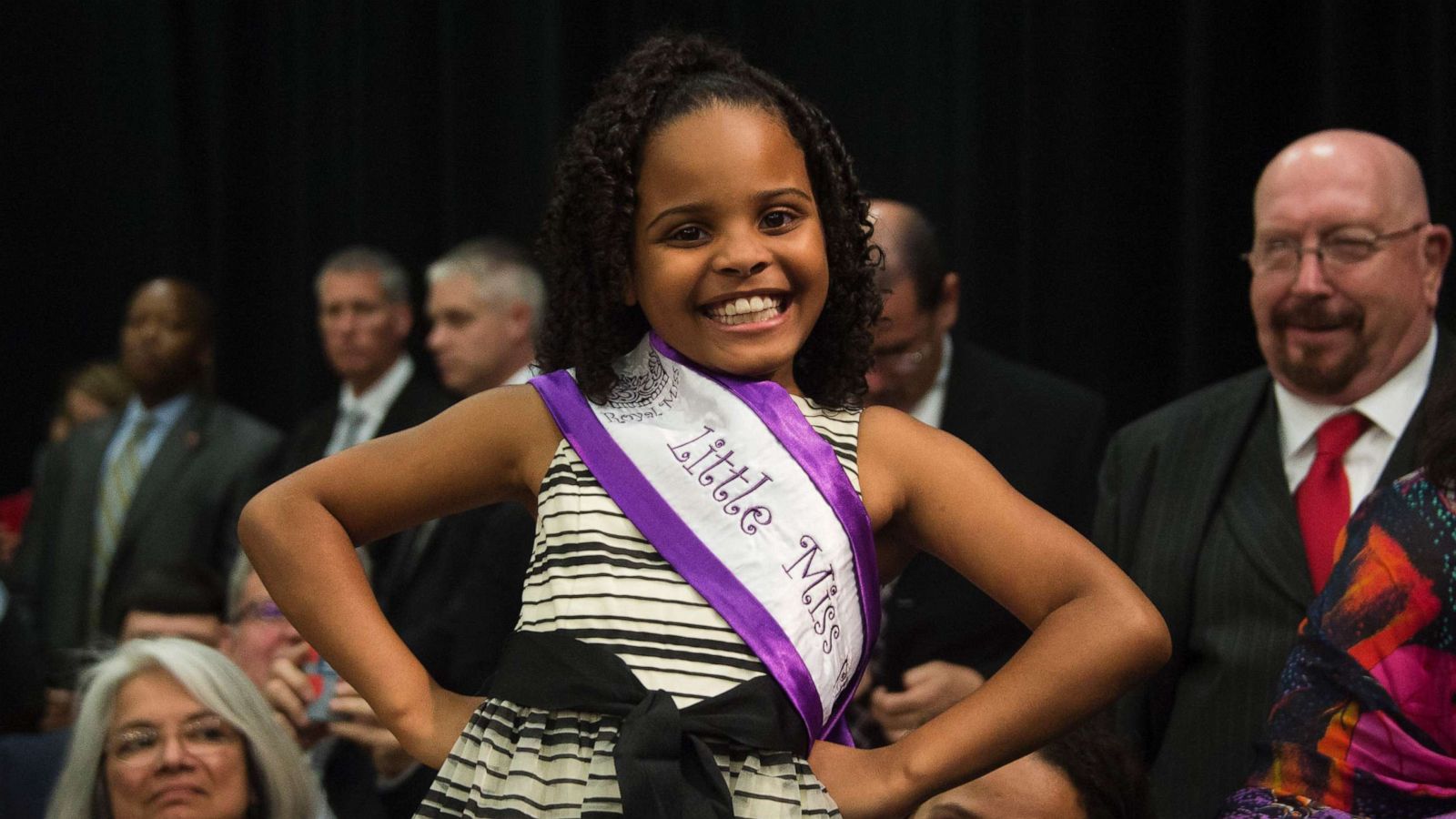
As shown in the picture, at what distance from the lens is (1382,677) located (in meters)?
1.54

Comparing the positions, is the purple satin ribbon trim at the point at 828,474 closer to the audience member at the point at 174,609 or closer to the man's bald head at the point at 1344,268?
the man's bald head at the point at 1344,268

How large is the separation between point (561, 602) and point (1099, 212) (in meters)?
2.49

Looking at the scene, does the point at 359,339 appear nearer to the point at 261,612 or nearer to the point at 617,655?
the point at 261,612

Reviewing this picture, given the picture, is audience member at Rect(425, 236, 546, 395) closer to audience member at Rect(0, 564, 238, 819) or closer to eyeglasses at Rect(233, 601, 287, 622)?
audience member at Rect(0, 564, 238, 819)

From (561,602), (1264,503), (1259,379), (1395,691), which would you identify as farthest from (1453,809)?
(1259,379)

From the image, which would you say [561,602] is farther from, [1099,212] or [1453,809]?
[1099,212]

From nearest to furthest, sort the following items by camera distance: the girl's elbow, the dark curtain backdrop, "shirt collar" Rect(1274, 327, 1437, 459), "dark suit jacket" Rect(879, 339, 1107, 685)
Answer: the girl's elbow, "shirt collar" Rect(1274, 327, 1437, 459), "dark suit jacket" Rect(879, 339, 1107, 685), the dark curtain backdrop

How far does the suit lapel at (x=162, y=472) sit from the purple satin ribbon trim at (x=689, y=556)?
3382 mm

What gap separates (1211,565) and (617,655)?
1.23 meters

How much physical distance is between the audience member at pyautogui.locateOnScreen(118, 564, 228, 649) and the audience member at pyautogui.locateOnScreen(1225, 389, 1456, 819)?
2.22 meters

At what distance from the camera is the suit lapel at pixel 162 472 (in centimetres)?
466

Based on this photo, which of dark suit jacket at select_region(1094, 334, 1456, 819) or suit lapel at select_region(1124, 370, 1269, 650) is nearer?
dark suit jacket at select_region(1094, 334, 1456, 819)

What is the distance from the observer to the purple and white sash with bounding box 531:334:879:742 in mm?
1454

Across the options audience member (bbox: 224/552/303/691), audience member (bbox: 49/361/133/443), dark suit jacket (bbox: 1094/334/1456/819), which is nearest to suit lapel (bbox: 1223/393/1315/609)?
dark suit jacket (bbox: 1094/334/1456/819)
